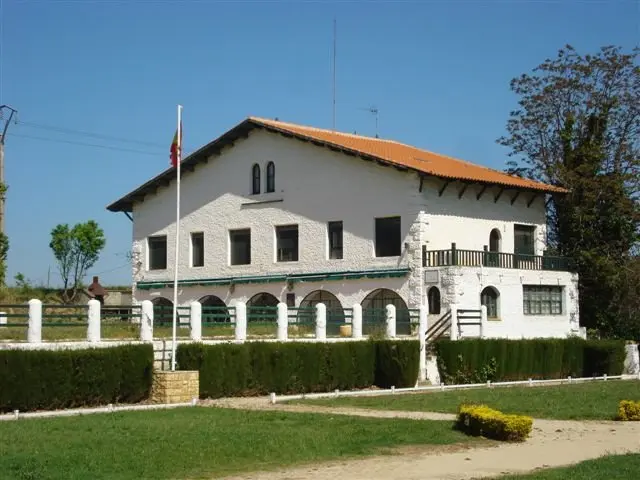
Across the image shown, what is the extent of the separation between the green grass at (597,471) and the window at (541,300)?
28.4m

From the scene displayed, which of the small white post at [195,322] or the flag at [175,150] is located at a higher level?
the flag at [175,150]

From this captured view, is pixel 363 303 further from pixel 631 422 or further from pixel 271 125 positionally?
pixel 631 422

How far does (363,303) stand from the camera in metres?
43.0

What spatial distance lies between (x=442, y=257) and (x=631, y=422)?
2034 centimetres

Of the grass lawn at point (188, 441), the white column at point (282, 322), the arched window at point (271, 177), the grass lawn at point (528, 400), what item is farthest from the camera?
the arched window at point (271, 177)

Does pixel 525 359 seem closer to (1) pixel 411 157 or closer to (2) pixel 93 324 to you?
(1) pixel 411 157

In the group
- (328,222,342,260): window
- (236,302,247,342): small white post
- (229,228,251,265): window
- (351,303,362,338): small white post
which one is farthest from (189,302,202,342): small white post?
(229,228,251,265): window

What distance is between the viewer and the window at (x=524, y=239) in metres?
46.5

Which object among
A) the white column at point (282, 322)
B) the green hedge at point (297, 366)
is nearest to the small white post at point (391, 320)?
the green hedge at point (297, 366)

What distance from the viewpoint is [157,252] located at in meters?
51.0

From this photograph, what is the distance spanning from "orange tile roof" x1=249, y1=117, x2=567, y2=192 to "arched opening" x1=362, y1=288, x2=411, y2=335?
5473 millimetres

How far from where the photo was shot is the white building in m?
41.8

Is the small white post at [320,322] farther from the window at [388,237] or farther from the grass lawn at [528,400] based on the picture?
the window at [388,237]

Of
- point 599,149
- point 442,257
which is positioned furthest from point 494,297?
point 599,149
